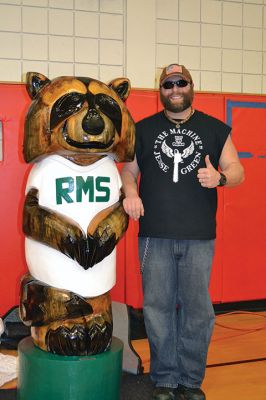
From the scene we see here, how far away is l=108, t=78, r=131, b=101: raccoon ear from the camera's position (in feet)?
6.21

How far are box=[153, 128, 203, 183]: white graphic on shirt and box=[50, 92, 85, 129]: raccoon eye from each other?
1.72 ft

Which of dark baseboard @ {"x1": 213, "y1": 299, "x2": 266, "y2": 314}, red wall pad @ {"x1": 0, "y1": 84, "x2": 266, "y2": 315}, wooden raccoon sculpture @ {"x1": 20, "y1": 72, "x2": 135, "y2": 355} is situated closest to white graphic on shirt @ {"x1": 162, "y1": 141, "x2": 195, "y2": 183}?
wooden raccoon sculpture @ {"x1": 20, "y1": 72, "x2": 135, "y2": 355}

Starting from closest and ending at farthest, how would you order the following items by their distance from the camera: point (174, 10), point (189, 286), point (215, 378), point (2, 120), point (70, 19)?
point (189, 286)
point (215, 378)
point (2, 120)
point (70, 19)
point (174, 10)

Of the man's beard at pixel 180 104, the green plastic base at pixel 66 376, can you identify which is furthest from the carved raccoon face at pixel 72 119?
the green plastic base at pixel 66 376

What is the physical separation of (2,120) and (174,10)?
1557 mm

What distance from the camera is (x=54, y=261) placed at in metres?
1.80

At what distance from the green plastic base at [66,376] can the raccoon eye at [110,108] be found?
87 cm

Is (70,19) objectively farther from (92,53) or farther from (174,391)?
(174,391)

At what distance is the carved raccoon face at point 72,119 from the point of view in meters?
1.72

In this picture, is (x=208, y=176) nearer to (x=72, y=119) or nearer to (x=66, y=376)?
(x=72, y=119)

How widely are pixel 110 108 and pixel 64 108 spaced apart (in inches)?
6.8

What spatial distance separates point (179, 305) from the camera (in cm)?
218

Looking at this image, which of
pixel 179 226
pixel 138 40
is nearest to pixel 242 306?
pixel 179 226

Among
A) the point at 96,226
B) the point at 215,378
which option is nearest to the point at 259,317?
the point at 215,378
